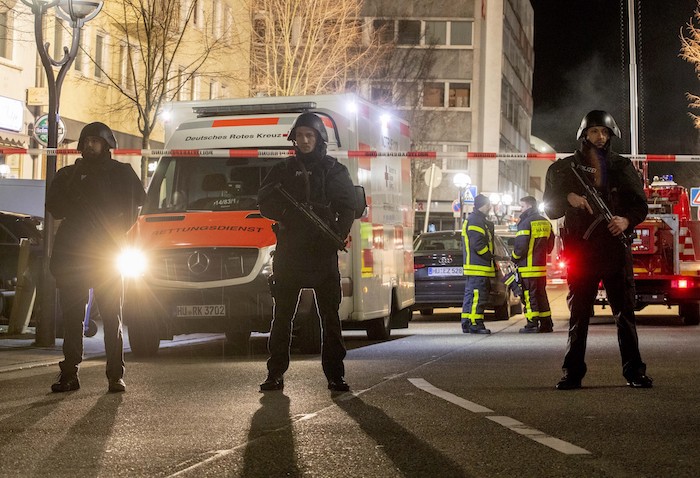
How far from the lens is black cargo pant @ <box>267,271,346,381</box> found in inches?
370

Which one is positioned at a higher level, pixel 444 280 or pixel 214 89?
pixel 214 89

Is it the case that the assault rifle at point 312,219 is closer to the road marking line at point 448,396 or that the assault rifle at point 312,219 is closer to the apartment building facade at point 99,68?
the road marking line at point 448,396

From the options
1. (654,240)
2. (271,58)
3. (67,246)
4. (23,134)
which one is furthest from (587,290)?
(271,58)

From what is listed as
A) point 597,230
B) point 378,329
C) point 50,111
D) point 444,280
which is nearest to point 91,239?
point 597,230

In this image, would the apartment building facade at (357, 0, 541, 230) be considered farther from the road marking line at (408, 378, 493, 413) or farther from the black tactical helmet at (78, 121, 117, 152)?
the black tactical helmet at (78, 121, 117, 152)

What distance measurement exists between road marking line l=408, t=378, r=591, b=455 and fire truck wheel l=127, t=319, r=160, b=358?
3.94 m

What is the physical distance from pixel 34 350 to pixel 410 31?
55685 mm

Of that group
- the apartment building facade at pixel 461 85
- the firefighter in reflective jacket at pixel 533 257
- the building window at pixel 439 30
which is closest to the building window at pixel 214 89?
the apartment building facade at pixel 461 85

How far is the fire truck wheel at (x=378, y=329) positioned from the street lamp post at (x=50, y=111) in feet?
12.4

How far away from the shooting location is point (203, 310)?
12.8 metres

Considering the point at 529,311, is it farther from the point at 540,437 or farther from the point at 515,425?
the point at 540,437

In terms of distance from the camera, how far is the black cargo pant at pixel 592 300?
9.60m

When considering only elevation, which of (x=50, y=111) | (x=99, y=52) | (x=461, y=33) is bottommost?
(x=50, y=111)

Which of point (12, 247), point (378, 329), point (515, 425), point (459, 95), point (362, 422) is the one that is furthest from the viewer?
point (459, 95)
